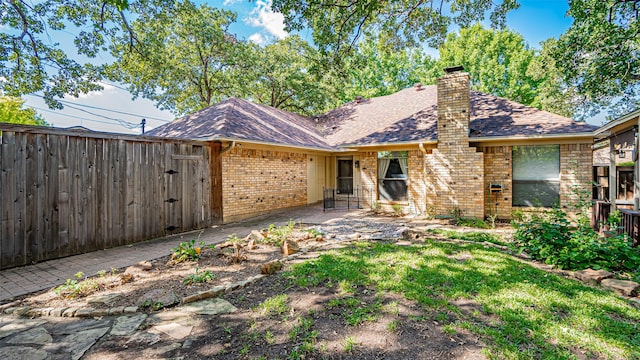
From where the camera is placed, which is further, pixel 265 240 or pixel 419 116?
pixel 419 116

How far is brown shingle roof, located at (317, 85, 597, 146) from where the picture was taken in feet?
28.2

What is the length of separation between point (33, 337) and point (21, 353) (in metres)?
0.31

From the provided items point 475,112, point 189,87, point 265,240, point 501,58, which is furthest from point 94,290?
point 501,58

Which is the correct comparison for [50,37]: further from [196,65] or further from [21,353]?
[21,353]

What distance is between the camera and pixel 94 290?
3816 mm

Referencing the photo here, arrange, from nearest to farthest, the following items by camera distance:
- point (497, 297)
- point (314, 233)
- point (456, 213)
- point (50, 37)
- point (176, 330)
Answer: point (176, 330) < point (497, 297) < point (314, 233) < point (456, 213) < point (50, 37)

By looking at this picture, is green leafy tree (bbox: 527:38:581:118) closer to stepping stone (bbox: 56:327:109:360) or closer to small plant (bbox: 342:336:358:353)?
small plant (bbox: 342:336:358:353)

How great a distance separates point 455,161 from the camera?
8.89 m

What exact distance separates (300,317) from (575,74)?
14605 mm

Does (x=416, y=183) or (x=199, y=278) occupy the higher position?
(x=416, y=183)

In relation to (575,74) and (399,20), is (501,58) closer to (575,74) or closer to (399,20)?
(575,74)

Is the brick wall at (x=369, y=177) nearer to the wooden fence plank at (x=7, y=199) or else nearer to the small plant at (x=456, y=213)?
the small plant at (x=456, y=213)

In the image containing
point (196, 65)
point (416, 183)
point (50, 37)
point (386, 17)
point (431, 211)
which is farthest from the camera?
point (196, 65)

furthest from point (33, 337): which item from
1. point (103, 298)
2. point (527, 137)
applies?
point (527, 137)
